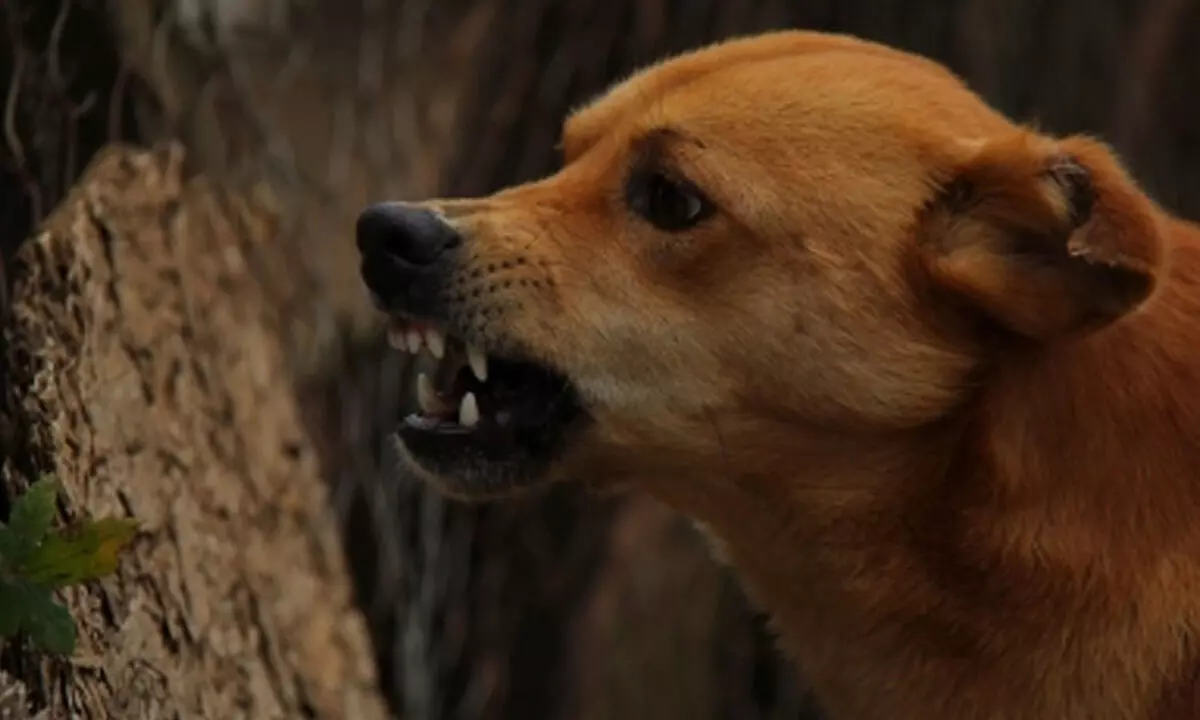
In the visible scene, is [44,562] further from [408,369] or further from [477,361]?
[408,369]

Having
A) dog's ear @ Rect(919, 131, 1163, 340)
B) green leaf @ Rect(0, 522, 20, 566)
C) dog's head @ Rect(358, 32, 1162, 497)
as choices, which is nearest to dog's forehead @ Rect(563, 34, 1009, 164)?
dog's head @ Rect(358, 32, 1162, 497)

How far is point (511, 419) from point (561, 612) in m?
2.63

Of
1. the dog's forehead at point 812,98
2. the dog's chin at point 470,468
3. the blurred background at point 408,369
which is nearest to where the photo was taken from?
the dog's forehead at point 812,98

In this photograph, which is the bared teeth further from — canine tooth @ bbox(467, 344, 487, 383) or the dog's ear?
the dog's ear

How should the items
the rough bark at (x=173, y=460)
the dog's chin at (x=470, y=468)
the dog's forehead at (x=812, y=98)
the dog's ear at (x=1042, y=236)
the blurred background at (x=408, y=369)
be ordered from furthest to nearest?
the blurred background at (x=408, y=369) < the rough bark at (x=173, y=460) < the dog's chin at (x=470, y=468) < the dog's forehead at (x=812, y=98) < the dog's ear at (x=1042, y=236)

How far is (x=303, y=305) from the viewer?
538 centimetres

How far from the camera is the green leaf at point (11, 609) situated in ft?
9.83

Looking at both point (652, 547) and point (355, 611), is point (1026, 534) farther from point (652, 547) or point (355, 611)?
point (652, 547)

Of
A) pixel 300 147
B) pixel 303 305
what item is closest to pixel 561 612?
pixel 303 305

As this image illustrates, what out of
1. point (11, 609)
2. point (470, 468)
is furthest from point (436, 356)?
point (11, 609)

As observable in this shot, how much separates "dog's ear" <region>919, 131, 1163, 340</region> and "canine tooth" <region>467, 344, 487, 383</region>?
63 cm

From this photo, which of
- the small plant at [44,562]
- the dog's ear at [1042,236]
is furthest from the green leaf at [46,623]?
the dog's ear at [1042,236]

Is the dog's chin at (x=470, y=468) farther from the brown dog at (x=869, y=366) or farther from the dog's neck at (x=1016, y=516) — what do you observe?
the dog's neck at (x=1016, y=516)

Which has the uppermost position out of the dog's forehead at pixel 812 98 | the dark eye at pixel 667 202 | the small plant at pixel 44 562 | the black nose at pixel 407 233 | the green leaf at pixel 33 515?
the dog's forehead at pixel 812 98
